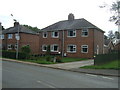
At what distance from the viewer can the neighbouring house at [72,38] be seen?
31.1 m

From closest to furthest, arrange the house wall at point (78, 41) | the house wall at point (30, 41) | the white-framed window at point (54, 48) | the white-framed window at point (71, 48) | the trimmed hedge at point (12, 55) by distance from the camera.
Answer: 1. the trimmed hedge at point (12, 55)
2. the house wall at point (78, 41)
3. the white-framed window at point (71, 48)
4. the white-framed window at point (54, 48)
5. the house wall at point (30, 41)

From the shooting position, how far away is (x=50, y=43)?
36.2 metres

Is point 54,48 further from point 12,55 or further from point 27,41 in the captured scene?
point 12,55

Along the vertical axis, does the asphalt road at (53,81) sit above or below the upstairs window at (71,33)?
below

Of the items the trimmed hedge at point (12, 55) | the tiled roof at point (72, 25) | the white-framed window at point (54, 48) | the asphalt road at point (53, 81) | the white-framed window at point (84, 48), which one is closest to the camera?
the asphalt road at point (53, 81)

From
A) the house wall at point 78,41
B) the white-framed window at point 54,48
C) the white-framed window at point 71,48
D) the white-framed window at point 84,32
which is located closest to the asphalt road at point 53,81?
the house wall at point 78,41

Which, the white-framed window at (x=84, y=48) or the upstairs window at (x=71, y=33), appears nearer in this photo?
the white-framed window at (x=84, y=48)

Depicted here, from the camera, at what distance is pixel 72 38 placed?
33156mm

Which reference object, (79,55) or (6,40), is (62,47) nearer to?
(79,55)

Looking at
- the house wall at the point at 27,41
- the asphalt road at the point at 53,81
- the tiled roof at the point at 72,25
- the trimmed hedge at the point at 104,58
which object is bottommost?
the asphalt road at the point at 53,81

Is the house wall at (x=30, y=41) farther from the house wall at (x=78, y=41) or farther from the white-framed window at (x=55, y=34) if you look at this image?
the white-framed window at (x=55, y=34)

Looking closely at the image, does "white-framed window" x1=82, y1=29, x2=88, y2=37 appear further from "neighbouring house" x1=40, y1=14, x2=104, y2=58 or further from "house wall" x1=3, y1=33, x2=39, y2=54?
"house wall" x1=3, y1=33, x2=39, y2=54

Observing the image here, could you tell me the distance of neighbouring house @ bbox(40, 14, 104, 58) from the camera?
31078 millimetres

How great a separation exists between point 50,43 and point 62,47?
10.9ft
